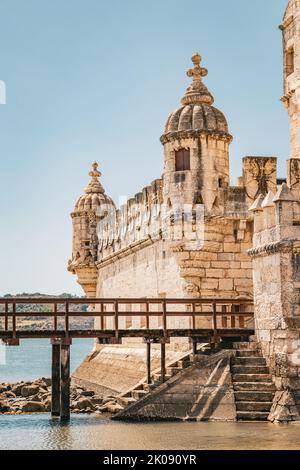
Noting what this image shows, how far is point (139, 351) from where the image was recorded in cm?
2942

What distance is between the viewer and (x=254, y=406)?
1933cm

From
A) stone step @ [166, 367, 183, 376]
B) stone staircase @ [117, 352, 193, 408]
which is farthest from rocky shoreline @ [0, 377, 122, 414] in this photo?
stone step @ [166, 367, 183, 376]

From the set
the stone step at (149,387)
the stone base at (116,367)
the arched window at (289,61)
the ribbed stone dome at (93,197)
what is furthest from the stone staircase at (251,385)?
the ribbed stone dome at (93,197)

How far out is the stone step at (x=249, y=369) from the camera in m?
19.9

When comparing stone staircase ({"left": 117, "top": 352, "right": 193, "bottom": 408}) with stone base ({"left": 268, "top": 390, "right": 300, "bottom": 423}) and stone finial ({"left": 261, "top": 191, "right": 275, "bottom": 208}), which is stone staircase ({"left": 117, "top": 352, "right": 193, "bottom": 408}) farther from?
stone finial ({"left": 261, "top": 191, "right": 275, "bottom": 208})

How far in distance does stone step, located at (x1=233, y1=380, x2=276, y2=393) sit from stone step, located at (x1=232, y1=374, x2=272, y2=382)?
0.34 feet

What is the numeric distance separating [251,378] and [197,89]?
909 centimetres

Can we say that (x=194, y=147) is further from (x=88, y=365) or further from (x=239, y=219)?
(x=88, y=365)

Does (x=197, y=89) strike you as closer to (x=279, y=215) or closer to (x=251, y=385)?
(x=279, y=215)

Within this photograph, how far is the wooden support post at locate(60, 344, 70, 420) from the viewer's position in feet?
70.7

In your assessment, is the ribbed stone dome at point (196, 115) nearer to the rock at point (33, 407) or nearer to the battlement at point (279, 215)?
the battlement at point (279, 215)

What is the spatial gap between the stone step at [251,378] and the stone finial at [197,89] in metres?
8.55
